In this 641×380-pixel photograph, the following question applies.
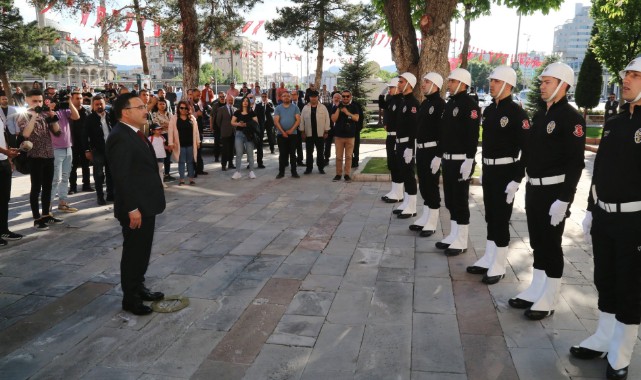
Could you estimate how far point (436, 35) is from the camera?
1132cm

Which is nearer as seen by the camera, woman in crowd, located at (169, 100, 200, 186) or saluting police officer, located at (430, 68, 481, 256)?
saluting police officer, located at (430, 68, 481, 256)

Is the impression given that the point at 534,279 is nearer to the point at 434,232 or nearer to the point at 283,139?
the point at 434,232

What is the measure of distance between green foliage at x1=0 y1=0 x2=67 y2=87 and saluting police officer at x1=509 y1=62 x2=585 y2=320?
102 feet

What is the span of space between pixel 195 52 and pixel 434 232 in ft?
41.3

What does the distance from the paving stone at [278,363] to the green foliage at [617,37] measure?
20253 millimetres

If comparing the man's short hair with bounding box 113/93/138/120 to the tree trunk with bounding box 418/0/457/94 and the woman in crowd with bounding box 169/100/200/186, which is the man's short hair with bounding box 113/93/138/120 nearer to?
the woman in crowd with bounding box 169/100/200/186

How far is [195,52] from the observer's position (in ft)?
55.2

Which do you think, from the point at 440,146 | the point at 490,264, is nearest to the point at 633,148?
the point at 490,264

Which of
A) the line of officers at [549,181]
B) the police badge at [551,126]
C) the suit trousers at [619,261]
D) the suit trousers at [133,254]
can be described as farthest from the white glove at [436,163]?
the suit trousers at [133,254]

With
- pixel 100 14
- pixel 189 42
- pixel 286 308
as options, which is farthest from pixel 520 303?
pixel 100 14

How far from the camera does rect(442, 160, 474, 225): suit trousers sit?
595 centimetres

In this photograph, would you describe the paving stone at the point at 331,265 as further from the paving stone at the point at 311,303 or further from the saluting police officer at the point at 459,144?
the saluting police officer at the point at 459,144

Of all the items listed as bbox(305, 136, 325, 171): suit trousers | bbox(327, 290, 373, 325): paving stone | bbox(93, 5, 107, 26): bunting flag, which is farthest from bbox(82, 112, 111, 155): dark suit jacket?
bbox(93, 5, 107, 26): bunting flag

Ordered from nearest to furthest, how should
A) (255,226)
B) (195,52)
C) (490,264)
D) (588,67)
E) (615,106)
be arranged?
(490,264) → (255,226) → (195,52) → (615,106) → (588,67)
